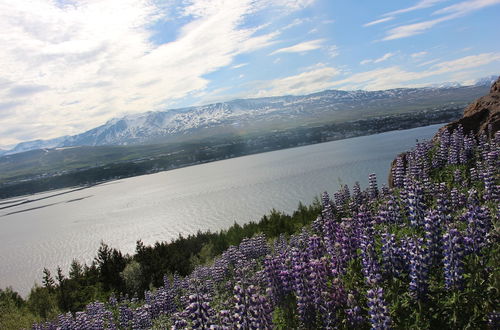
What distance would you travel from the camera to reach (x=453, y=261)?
7.43 metres

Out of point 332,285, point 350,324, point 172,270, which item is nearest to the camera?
point 350,324

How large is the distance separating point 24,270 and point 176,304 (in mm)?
71140

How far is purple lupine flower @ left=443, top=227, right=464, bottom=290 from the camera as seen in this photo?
732 centimetres

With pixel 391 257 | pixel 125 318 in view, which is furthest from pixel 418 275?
pixel 125 318

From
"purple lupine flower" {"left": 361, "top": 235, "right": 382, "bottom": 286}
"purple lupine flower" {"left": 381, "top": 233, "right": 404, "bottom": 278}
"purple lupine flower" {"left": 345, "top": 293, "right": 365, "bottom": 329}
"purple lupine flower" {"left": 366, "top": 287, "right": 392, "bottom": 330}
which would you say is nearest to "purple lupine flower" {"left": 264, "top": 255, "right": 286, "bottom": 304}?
"purple lupine flower" {"left": 345, "top": 293, "right": 365, "bottom": 329}

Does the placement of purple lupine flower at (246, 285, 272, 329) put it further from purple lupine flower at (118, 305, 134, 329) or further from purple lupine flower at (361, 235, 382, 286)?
purple lupine flower at (118, 305, 134, 329)

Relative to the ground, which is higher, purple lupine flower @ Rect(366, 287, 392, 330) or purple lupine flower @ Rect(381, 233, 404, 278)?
purple lupine flower @ Rect(381, 233, 404, 278)

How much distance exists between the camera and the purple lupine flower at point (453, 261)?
7320mm

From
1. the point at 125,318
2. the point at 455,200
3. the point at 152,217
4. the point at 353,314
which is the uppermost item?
the point at 455,200

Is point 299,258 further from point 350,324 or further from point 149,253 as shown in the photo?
point 149,253

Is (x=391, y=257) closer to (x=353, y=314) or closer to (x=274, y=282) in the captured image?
(x=353, y=314)

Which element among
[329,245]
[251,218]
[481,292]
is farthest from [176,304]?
[251,218]

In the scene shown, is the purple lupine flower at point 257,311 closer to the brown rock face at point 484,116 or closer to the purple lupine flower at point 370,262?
the purple lupine flower at point 370,262

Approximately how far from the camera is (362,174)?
3460 inches
